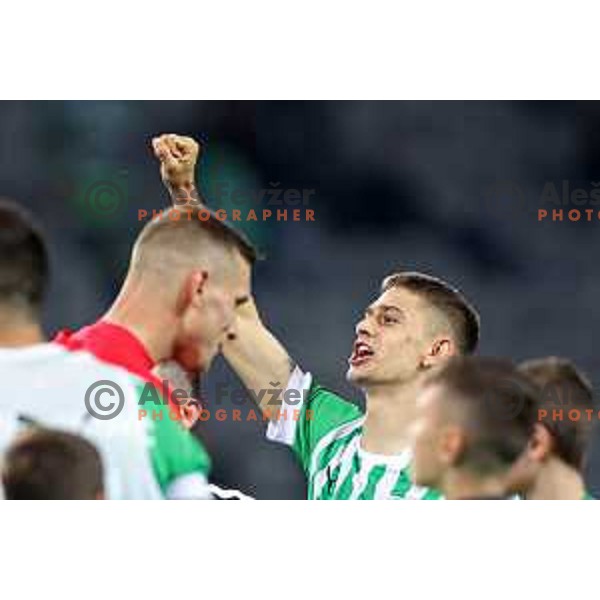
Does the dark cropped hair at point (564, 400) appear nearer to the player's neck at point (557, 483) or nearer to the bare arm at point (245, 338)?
the player's neck at point (557, 483)

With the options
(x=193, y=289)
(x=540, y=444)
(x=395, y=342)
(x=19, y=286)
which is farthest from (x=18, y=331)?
(x=540, y=444)

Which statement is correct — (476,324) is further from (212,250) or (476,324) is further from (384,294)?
(212,250)

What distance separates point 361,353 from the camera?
11.1ft

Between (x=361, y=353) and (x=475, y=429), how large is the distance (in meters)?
0.43

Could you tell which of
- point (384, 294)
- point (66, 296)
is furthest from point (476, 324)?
point (66, 296)

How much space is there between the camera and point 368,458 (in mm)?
3430

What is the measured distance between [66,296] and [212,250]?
31 centimetres

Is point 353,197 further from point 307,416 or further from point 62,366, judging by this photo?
point 62,366

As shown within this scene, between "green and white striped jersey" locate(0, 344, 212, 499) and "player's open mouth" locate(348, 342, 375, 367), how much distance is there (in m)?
0.39

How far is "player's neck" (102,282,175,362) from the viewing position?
3250 millimetres

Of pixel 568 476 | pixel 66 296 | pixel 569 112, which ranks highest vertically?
pixel 569 112

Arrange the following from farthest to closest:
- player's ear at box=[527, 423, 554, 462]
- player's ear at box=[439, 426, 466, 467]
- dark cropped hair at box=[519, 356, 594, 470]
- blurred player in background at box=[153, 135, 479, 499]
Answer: blurred player in background at box=[153, 135, 479, 499] → dark cropped hair at box=[519, 356, 594, 470] → player's ear at box=[527, 423, 554, 462] → player's ear at box=[439, 426, 466, 467]

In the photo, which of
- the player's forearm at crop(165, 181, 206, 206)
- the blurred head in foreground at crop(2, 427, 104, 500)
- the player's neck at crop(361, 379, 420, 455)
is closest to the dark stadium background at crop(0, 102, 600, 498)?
the player's forearm at crop(165, 181, 206, 206)

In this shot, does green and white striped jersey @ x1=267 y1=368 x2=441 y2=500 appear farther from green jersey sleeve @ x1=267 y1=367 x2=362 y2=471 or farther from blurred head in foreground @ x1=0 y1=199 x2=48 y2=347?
blurred head in foreground @ x1=0 y1=199 x2=48 y2=347
